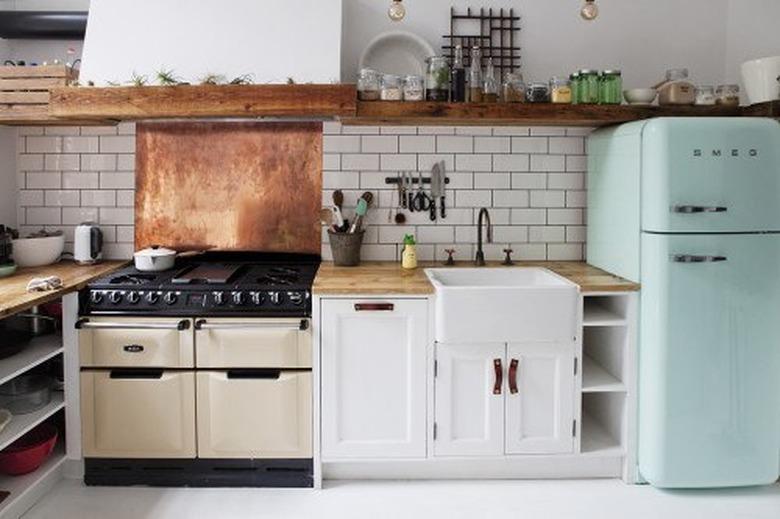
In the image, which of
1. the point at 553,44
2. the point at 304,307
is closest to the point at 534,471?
the point at 304,307

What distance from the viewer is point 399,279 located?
10.8ft

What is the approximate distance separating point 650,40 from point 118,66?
2.82 metres

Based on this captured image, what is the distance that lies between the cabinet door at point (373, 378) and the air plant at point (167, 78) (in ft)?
4.24

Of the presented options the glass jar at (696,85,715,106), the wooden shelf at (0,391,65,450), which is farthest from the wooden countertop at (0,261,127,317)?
the glass jar at (696,85,715,106)

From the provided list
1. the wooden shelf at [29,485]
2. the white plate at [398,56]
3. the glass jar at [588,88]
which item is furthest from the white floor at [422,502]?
the white plate at [398,56]

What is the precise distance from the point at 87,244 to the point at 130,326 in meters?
0.80

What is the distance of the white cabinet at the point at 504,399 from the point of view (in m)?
3.12

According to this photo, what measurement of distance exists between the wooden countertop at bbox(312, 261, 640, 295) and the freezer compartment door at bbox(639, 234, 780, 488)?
0.70 feet

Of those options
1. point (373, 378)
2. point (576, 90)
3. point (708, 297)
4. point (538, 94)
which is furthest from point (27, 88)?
point (708, 297)

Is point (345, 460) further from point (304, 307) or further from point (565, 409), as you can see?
point (565, 409)

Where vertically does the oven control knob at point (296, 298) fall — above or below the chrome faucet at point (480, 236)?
below

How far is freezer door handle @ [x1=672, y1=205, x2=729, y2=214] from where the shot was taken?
296 cm

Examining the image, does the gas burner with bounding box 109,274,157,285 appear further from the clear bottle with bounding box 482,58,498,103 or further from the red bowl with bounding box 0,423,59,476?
the clear bottle with bounding box 482,58,498,103

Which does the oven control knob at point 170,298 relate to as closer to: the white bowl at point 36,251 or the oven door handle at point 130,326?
the oven door handle at point 130,326
